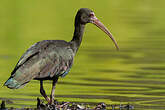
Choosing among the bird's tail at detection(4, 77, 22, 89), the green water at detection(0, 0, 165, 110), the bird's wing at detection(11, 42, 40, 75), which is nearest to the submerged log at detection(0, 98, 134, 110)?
the green water at detection(0, 0, 165, 110)

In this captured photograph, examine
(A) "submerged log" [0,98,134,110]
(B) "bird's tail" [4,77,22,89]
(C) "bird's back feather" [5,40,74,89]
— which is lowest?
(A) "submerged log" [0,98,134,110]

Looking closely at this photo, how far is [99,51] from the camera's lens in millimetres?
23062

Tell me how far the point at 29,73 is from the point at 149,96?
361 centimetres

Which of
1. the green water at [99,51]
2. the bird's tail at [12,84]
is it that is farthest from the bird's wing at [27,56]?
the green water at [99,51]

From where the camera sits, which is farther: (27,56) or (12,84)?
(27,56)

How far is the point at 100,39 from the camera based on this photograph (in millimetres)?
27312

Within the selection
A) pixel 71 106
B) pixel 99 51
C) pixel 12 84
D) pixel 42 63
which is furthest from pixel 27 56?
pixel 99 51

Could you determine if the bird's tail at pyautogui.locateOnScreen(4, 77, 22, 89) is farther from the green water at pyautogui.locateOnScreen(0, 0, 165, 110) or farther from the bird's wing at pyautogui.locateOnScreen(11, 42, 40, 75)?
the green water at pyautogui.locateOnScreen(0, 0, 165, 110)

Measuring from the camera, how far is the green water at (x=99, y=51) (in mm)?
14719

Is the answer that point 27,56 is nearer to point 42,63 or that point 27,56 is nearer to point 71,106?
point 42,63

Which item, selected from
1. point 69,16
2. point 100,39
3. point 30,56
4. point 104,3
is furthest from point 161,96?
point 104,3

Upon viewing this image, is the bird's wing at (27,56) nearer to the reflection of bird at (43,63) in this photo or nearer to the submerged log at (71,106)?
the reflection of bird at (43,63)

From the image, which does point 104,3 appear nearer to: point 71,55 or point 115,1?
point 115,1

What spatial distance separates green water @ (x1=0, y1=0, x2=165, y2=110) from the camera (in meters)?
14.7
